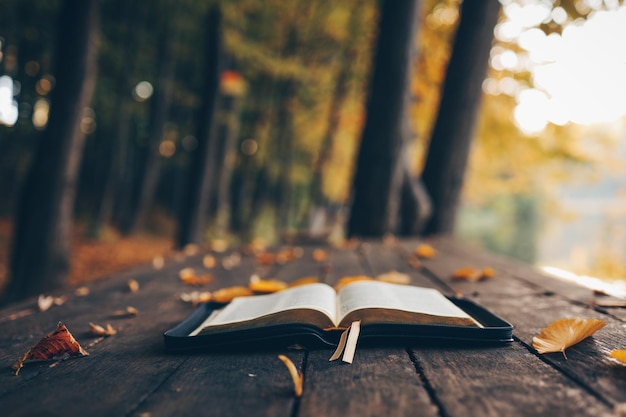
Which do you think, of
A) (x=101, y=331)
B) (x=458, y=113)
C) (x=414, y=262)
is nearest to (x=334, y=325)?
(x=101, y=331)

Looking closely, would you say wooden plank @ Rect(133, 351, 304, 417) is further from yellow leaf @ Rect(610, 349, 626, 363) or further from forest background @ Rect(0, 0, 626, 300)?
forest background @ Rect(0, 0, 626, 300)

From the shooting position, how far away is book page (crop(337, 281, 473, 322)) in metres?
1.14

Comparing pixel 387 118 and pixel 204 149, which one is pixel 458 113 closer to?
pixel 387 118

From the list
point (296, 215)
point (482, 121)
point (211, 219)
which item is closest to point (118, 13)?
point (211, 219)

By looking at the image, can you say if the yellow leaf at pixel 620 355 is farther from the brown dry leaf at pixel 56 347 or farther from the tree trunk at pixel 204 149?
the tree trunk at pixel 204 149

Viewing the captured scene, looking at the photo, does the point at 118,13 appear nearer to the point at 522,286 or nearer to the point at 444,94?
the point at 444,94

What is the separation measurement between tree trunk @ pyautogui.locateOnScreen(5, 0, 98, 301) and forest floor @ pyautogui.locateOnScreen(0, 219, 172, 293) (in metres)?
2.38

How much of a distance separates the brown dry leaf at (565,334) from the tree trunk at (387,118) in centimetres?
348

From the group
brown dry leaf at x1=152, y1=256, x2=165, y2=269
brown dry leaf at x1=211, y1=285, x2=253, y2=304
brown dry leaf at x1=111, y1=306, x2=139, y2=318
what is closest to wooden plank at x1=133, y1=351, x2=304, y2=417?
brown dry leaf at x1=211, y1=285, x2=253, y2=304

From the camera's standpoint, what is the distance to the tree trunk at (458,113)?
4.88 meters

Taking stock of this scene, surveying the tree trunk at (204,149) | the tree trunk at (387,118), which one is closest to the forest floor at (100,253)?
the tree trunk at (204,149)

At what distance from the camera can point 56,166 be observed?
412 cm

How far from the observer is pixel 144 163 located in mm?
11453

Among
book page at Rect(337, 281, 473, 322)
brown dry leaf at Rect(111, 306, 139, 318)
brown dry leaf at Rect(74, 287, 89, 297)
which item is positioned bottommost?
brown dry leaf at Rect(74, 287, 89, 297)
